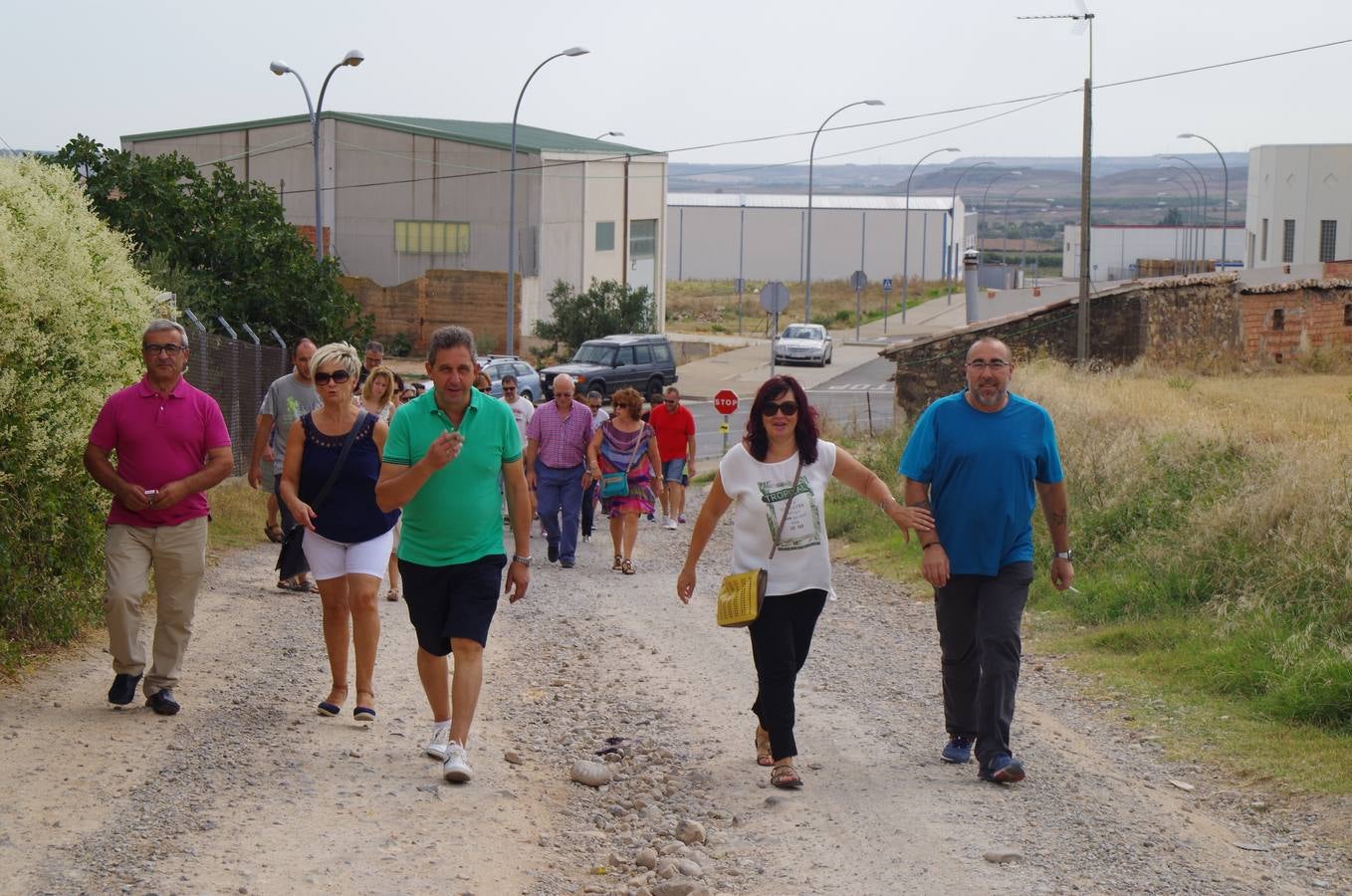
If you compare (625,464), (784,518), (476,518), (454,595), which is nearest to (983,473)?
(784,518)

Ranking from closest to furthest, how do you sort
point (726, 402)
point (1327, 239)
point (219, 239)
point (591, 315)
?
1. point (219, 239)
2. point (726, 402)
3. point (591, 315)
4. point (1327, 239)

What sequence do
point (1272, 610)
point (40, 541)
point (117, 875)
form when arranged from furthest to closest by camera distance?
point (1272, 610), point (40, 541), point (117, 875)

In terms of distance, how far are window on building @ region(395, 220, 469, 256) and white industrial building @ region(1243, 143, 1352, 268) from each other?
1466 inches

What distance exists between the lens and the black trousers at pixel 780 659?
657 cm

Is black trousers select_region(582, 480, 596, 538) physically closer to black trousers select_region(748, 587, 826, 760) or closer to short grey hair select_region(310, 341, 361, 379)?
short grey hair select_region(310, 341, 361, 379)

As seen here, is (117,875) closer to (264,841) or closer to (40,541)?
(264,841)

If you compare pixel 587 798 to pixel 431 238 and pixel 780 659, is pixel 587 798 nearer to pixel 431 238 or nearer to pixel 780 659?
pixel 780 659

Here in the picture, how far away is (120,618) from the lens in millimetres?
6949

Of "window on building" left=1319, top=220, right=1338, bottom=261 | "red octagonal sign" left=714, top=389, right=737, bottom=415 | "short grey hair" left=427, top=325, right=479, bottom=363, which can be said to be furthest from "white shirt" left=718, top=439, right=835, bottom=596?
"window on building" left=1319, top=220, right=1338, bottom=261

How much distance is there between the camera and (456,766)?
6.32 m

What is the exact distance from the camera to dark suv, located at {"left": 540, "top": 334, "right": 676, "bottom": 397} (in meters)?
38.1

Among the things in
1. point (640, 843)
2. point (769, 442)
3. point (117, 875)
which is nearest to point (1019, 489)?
point (769, 442)

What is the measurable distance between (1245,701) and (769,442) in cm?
333

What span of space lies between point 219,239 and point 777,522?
62.2ft
